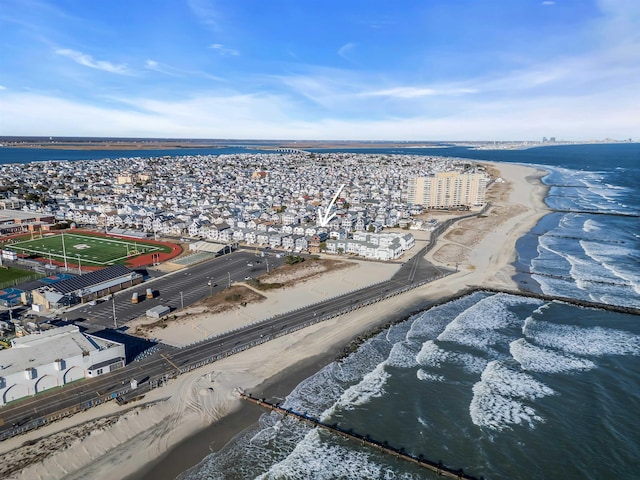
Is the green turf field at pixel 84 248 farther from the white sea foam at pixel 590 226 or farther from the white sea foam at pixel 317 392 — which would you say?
the white sea foam at pixel 590 226

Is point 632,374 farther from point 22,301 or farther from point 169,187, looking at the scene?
point 169,187

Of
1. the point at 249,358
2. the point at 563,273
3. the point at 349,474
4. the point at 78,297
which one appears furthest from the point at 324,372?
the point at 563,273

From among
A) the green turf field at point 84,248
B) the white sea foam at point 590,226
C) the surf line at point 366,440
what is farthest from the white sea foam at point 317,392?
the white sea foam at point 590,226

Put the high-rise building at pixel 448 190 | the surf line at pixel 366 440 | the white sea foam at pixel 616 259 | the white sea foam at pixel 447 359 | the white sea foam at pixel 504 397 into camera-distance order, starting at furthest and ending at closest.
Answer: the high-rise building at pixel 448 190
the white sea foam at pixel 616 259
the white sea foam at pixel 447 359
the white sea foam at pixel 504 397
the surf line at pixel 366 440

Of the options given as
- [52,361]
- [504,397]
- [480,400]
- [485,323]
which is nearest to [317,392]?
[480,400]

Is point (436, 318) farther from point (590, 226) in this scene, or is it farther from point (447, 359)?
point (590, 226)
